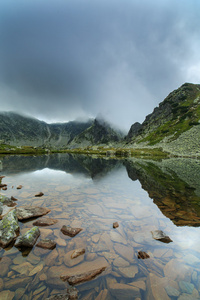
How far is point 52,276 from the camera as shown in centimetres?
598

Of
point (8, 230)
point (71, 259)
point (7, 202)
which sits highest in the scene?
point (8, 230)

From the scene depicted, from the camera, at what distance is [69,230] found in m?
9.35

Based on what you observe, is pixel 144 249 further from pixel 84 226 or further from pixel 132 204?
pixel 132 204

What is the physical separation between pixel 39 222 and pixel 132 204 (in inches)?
350

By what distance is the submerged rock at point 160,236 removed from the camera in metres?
8.84

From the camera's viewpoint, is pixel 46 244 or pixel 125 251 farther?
pixel 46 244

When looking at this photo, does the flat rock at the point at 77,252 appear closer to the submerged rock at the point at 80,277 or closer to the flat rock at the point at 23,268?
the submerged rock at the point at 80,277

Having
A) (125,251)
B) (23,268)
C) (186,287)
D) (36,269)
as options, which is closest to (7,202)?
(23,268)

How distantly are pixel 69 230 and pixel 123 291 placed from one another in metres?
4.86

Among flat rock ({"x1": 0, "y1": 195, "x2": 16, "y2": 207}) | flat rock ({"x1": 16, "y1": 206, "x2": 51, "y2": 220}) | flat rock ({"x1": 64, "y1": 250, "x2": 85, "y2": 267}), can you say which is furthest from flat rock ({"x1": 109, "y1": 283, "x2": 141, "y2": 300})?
flat rock ({"x1": 0, "y1": 195, "x2": 16, "y2": 207})

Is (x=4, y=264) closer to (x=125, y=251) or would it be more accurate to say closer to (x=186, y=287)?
(x=125, y=251)

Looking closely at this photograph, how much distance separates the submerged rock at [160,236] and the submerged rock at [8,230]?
8685 millimetres

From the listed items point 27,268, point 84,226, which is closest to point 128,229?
point 84,226

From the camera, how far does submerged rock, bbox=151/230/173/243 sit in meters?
8.84
